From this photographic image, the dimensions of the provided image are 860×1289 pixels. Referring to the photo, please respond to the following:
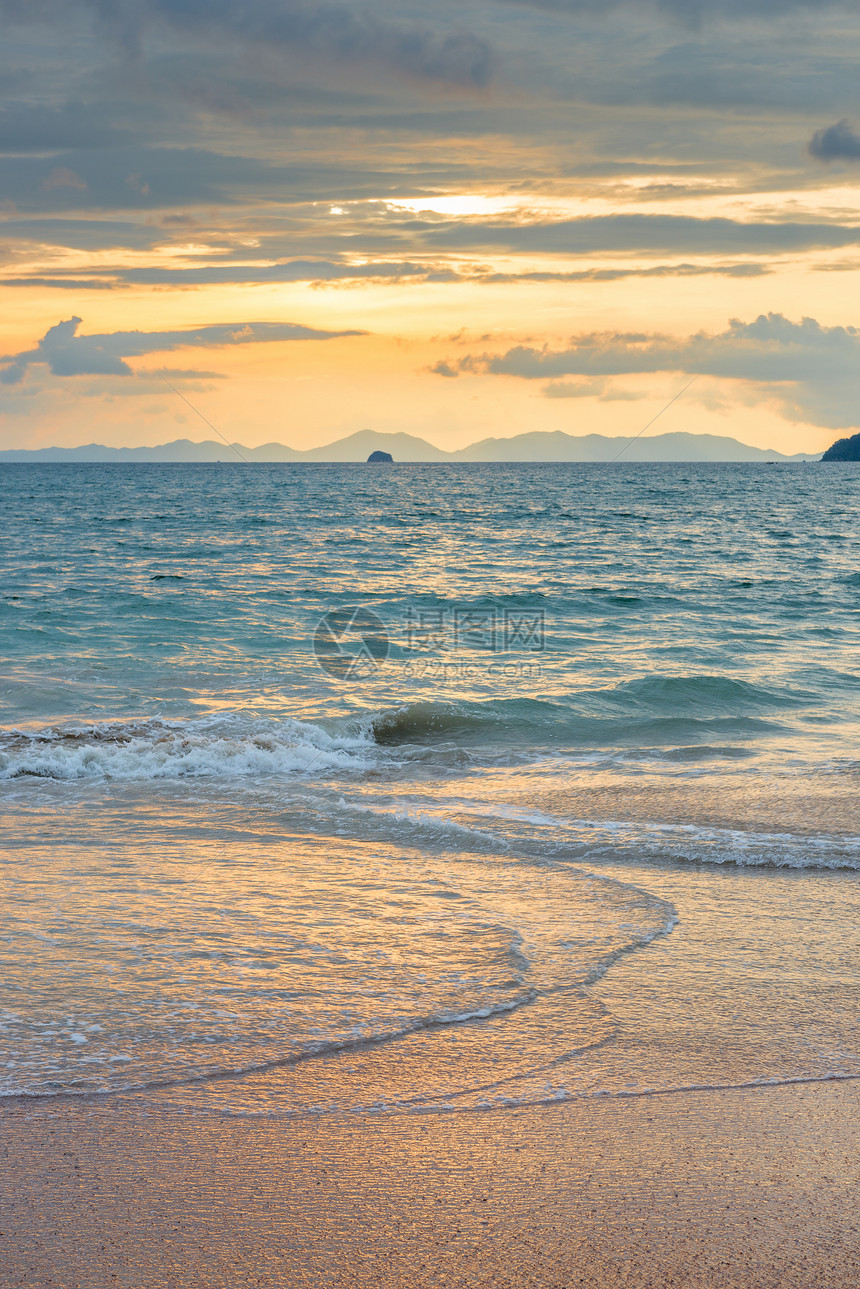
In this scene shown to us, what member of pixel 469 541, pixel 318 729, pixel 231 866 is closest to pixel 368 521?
pixel 469 541

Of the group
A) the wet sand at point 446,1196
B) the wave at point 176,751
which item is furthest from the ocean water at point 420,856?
the wet sand at point 446,1196

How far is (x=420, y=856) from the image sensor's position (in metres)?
6.91

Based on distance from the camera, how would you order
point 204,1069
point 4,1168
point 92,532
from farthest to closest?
point 92,532
point 204,1069
point 4,1168

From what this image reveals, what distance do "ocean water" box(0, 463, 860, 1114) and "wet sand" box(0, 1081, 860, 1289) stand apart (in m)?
0.19

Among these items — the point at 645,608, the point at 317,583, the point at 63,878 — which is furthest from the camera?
the point at 317,583

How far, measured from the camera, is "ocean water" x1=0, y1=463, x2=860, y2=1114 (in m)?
4.14

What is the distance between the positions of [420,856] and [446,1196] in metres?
3.72

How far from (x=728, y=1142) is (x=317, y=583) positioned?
2274 centimetres

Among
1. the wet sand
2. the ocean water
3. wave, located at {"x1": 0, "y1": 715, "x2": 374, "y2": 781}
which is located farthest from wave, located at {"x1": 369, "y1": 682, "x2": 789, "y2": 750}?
the wet sand

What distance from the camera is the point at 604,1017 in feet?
14.5

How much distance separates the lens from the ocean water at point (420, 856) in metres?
4.14

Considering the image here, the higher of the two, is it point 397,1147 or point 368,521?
point 368,521

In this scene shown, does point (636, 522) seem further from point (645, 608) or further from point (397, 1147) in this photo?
point (397, 1147)

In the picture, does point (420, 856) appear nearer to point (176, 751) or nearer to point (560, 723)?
point (176, 751)
